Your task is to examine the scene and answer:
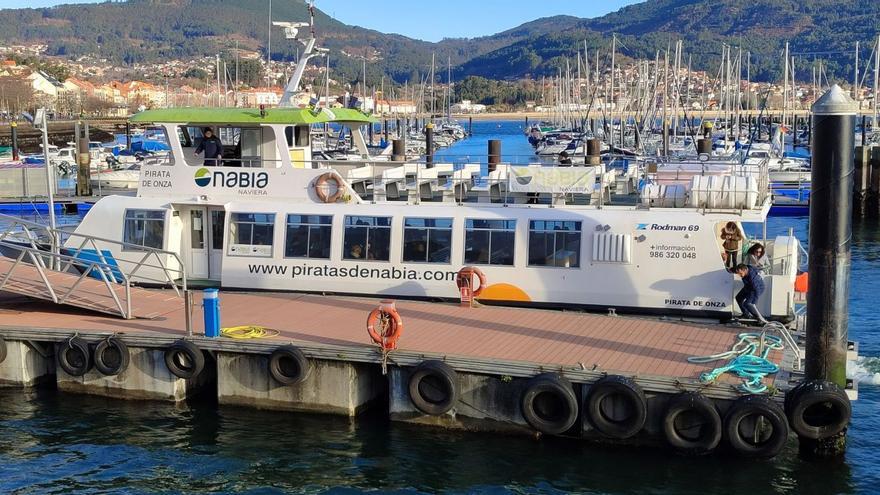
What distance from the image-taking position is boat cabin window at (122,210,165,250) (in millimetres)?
23266

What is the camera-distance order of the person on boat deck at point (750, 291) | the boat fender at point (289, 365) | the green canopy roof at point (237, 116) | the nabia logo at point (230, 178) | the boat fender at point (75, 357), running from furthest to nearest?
the green canopy roof at point (237, 116) < the nabia logo at point (230, 178) < the person on boat deck at point (750, 291) < the boat fender at point (75, 357) < the boat fender at point (289, 365)

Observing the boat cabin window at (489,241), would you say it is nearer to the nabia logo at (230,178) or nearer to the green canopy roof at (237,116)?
the green canopy roof at (237,116)

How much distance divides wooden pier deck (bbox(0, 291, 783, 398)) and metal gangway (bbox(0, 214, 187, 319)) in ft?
0.96

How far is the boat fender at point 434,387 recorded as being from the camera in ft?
53.3

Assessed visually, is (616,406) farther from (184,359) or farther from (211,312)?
(184,359)

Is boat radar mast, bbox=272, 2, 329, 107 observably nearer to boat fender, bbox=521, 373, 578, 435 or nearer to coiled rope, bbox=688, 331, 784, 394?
boat fender, bbox=521, 373, 578, 435

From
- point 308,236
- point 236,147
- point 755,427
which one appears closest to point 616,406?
point 755,427

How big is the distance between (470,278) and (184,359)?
6.04 m

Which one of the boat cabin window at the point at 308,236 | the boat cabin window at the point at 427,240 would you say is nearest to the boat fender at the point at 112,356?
the boat cabin window at the point at 308,236

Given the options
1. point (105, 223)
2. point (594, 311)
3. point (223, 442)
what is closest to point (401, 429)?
point (223, 442)

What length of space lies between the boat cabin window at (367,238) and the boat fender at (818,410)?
981cm

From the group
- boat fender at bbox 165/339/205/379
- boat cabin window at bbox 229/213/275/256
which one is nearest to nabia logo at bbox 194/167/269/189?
boat cabin window at bbox 229/213/275/256

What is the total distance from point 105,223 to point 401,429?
10531 mm

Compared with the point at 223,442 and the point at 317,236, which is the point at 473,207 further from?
the point at 223,442
